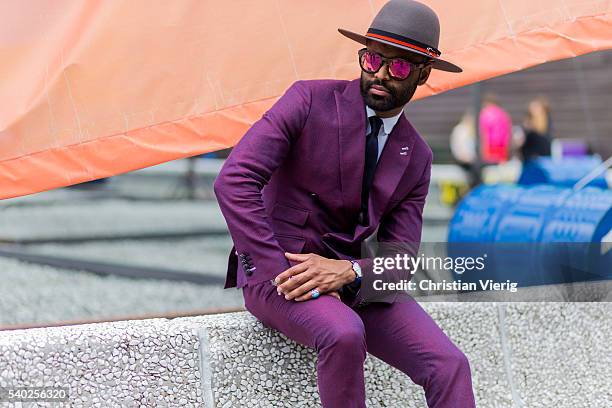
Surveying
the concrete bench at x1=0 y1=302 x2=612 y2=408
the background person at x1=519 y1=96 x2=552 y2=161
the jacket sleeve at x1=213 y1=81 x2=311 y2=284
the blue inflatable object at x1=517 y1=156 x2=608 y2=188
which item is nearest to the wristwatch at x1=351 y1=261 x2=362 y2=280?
the jacket sleeve at x1=213 y1=81 x2=311 y2=284

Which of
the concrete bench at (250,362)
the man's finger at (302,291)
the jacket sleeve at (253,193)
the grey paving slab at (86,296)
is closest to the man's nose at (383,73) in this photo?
the jacket sleeve at (253,193)

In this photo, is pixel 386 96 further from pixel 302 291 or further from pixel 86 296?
pixel 86 296

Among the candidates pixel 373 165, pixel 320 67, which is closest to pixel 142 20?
pixel 320 67

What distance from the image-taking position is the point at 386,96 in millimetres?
3371

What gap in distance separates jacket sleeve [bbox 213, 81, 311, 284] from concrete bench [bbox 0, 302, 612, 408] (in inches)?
15.9

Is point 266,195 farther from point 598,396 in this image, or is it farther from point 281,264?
point 598,396

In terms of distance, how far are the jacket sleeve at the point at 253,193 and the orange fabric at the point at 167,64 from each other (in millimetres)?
691

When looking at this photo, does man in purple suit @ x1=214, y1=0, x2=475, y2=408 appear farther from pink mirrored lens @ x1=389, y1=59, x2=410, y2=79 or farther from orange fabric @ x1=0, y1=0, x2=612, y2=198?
orange fabric @ x1=0, y1=0, x2=612, y2=198

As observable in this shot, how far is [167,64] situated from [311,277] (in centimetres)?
115

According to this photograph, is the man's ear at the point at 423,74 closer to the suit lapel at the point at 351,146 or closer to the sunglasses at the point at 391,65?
the sunglasses at the point at 391,65

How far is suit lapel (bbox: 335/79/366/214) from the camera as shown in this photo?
Answer: 337 centimetres

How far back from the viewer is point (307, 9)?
159 inches

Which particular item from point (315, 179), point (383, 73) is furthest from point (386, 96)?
point (315, 179)

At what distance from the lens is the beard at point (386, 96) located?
133 inches
